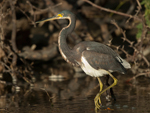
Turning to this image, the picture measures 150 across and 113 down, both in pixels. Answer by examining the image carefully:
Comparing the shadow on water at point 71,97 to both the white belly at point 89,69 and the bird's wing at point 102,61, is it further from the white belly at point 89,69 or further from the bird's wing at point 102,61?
the bird's wing at point 102,61

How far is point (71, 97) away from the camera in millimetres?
8164

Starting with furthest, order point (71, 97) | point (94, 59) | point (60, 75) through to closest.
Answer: point (60, 75) → point (71, 97) → point (94, 59)

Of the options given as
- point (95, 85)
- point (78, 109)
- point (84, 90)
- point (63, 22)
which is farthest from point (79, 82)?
point (78, 109)

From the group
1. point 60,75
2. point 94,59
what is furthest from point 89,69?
point 60,75

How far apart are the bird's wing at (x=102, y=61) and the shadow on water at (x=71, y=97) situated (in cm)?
80

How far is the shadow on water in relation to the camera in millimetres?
6777

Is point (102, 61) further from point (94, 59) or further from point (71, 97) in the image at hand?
point (71, 97)

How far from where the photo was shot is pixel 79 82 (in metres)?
10.7

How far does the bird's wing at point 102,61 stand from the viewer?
7316mm

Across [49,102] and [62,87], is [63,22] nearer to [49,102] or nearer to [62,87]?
[62,87]

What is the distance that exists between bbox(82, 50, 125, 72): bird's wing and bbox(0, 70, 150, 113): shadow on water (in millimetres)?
799

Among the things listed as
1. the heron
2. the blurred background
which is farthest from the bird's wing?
the blurred background

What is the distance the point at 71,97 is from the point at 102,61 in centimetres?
141

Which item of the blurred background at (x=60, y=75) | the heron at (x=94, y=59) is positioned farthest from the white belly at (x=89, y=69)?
the blurred background at (x=60, y=75)
